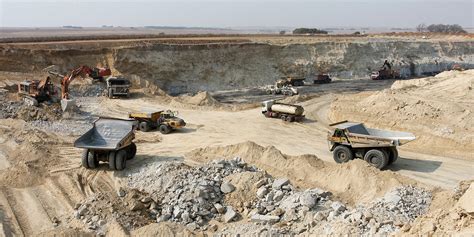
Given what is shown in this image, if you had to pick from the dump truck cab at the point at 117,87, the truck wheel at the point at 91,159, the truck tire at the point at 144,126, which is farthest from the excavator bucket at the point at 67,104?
the truck wheel at the point at 91,159

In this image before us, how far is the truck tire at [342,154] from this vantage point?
59.6 feet

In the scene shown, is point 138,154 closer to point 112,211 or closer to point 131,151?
point 131,151

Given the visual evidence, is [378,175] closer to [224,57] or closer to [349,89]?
[349,89]

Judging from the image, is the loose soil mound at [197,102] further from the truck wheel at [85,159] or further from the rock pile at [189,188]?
the rock pile at [189,188]

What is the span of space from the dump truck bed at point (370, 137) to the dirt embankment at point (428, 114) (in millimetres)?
3686

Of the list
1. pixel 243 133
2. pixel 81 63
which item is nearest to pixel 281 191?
pixel 243 133

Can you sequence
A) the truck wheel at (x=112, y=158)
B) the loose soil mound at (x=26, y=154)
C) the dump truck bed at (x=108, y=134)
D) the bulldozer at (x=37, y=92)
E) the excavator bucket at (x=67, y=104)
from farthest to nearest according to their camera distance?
the bulldozer at (x=37, y=92) < the excavator bucket at (x=67, y=104) < the dump truck bed at (x=108, y=134) < the truck wheel at (x=112, y=158) < the loose soil mound at (x=26, y=154)

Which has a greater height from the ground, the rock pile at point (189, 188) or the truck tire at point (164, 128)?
the truck tire at point (164, 128)

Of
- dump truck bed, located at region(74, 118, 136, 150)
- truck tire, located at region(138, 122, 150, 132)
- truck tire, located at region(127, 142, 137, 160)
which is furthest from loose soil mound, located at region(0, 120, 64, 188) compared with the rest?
truck tire, located at region(138, 122, 150, 132)

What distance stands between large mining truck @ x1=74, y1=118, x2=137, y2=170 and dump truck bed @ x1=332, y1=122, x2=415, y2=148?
8.81 meters

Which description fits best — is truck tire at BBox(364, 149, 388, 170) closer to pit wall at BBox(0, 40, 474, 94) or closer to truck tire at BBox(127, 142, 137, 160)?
truck tire at BBox(127, 142, 137, 160)

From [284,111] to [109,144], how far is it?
Result: 11888 millimetres

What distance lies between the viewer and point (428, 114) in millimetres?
23719

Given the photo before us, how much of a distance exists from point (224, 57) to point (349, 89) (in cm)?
1333
